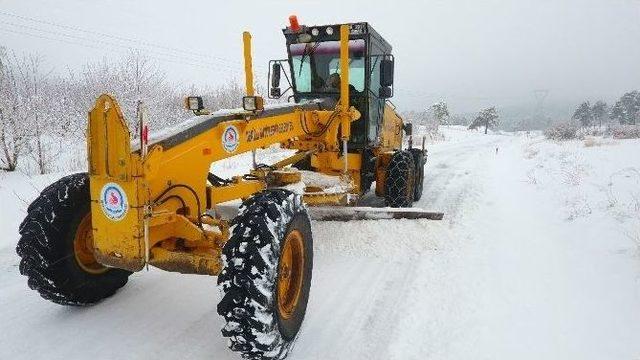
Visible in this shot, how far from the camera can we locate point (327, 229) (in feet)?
18.4

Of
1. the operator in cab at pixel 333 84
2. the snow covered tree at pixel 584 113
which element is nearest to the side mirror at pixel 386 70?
the operator in cab at pixel 333 84

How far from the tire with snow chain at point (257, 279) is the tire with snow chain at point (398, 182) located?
4.20 metres

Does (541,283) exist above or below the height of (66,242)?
below

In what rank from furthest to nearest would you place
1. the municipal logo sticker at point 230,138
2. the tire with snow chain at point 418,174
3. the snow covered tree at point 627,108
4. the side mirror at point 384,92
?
1. the snow covered tree at point 627,108
2. the tire with snow chain at point 418,174
3. the side mirror at point 384,92
4. the municipal logo sticker at point 230,138

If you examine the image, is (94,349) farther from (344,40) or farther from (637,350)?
(344,40)

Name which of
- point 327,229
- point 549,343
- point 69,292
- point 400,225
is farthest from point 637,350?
point 69,292

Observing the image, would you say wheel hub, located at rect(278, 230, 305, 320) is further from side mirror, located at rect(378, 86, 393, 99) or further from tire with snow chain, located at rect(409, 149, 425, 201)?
tire with snow chain, located at rect(409, 149, 425, 201)

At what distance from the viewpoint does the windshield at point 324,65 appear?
6754mm

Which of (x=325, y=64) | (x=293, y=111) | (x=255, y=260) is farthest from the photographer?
(x=325, y=64)

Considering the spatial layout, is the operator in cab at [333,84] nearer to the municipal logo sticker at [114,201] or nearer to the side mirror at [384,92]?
the side mirror at [384,92]

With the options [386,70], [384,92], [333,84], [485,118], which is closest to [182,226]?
[333,84]

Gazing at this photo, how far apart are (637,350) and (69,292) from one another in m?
4.27

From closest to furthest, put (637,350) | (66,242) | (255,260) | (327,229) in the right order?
(255,260) → (637,350) → (66,242) → (327,229)

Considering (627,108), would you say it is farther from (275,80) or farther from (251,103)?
(251,103)
